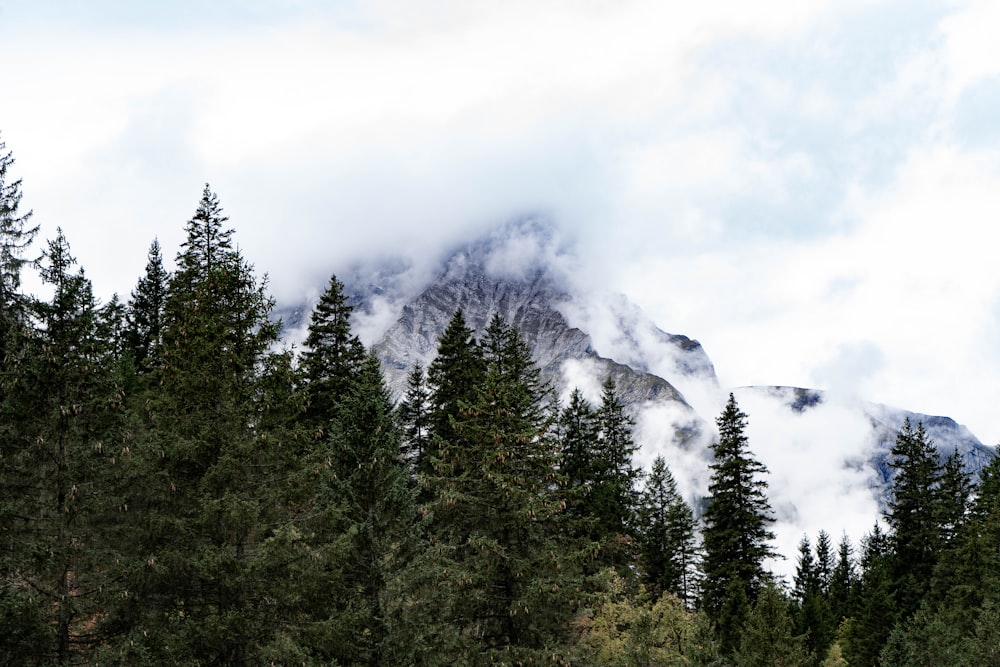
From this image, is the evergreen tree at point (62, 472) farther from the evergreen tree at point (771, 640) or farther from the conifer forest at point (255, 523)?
the evergreen tree at point (771, 640)

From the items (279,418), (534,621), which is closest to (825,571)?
(534,621)

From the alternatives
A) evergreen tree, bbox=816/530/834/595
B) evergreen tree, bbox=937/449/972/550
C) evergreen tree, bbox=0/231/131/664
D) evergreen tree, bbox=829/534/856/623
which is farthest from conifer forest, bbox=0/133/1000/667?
evergreen tree, bbox=816/530/834/595

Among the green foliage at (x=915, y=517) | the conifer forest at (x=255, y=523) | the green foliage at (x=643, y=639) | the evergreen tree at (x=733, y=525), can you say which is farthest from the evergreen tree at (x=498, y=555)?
the green foliage at (x=915, y=517)

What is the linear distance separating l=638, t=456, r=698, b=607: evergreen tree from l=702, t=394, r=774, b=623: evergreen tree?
29.9 ft

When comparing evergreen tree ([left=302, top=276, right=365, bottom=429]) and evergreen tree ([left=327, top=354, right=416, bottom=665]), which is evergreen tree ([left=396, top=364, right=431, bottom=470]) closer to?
evergreen tree ([left=302, top=276, right=365, bottom=429])

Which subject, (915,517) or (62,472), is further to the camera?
(915,517)

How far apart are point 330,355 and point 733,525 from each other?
2271cm

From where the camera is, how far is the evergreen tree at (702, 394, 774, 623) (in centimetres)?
3800

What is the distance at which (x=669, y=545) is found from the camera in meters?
51.3

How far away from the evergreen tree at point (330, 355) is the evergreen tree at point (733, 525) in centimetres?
1932

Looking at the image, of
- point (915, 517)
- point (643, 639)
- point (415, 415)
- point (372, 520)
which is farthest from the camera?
point (915, 517)

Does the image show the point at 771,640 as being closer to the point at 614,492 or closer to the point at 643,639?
the point at 643,639

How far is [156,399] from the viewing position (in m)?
16.9

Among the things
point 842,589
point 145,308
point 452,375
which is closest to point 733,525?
point 452,375
